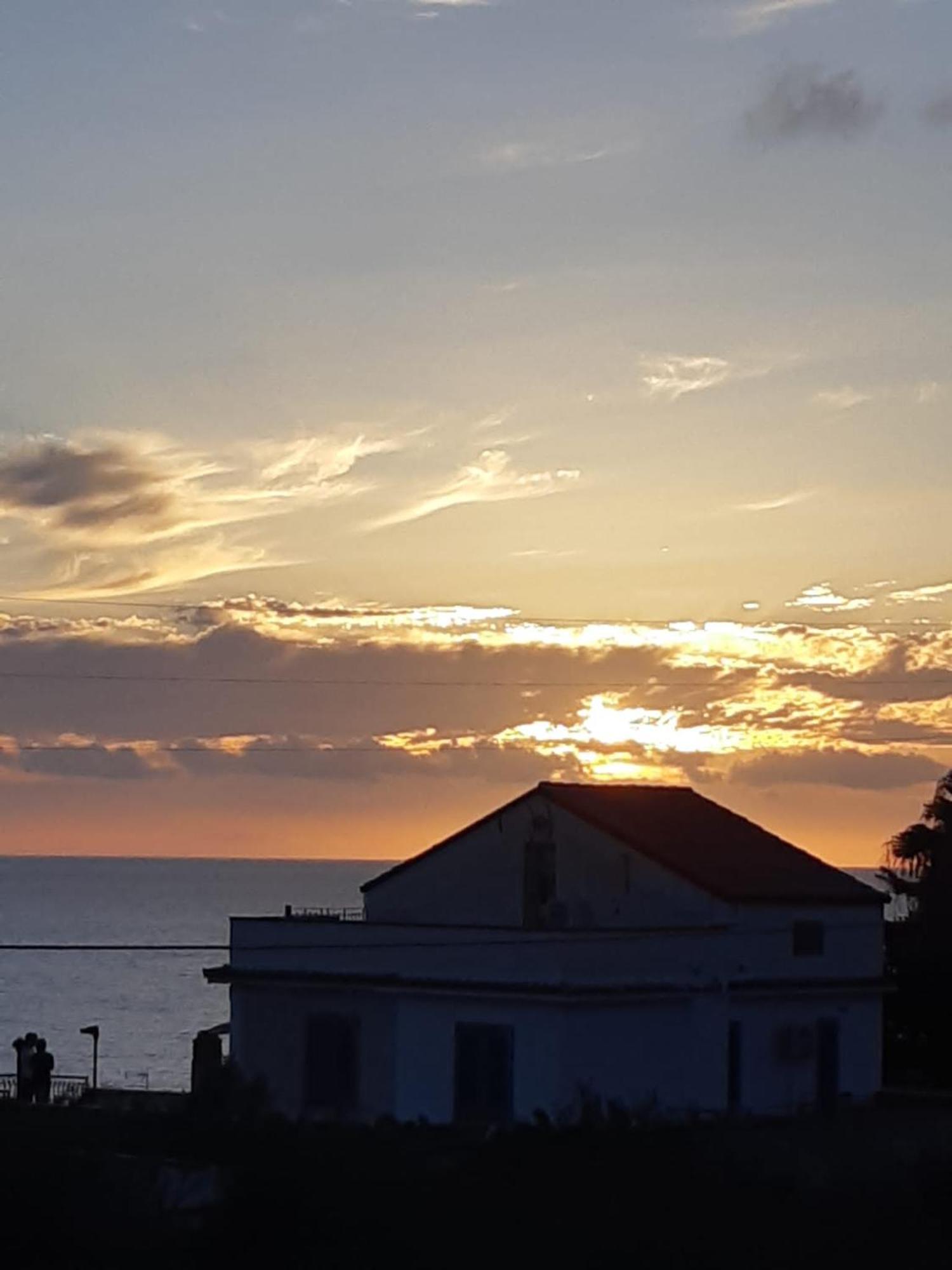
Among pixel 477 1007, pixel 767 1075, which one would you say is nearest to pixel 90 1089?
pixel 477 1007

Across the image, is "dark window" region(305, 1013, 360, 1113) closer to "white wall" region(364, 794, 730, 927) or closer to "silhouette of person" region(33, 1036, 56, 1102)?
"white wall" region(364, 794, 730, 927)

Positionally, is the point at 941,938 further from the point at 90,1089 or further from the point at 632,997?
the point at 90,1089

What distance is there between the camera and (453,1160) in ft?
109

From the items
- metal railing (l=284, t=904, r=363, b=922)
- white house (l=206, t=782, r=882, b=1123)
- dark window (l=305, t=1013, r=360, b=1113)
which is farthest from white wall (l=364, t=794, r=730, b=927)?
dark window (l=305, t=1013, r=360, b=1113)

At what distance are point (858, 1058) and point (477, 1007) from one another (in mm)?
9114

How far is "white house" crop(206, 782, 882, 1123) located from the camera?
39750 millimetres

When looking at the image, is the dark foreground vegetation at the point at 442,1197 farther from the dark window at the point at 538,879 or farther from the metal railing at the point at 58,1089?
the dark window at the point at 538,879

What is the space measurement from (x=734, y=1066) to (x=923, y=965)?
37.8 ft

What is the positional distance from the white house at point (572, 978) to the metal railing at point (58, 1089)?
4.17 m

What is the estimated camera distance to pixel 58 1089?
49.6 metres

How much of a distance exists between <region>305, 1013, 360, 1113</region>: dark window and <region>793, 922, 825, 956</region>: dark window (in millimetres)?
8497

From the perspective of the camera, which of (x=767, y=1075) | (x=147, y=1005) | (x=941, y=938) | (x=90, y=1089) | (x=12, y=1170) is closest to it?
(x=12, y=1170)

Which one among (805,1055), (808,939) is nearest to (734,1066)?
(805,1055)

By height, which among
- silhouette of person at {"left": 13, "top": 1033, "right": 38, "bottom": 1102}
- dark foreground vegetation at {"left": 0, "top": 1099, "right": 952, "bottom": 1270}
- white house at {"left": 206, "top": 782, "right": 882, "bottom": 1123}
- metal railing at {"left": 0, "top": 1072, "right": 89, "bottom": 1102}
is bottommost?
dark foreground vegetation at {"left": 0, "top": 1099, "right": 952, "bottom": 1270}
